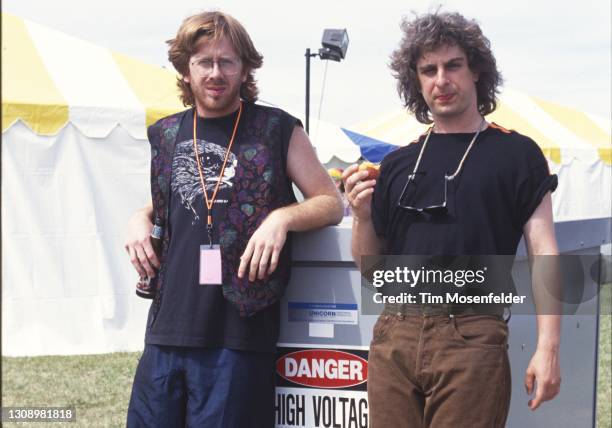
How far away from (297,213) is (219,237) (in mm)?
225

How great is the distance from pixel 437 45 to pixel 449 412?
2.93 feet

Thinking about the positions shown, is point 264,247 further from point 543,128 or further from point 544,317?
point 543,128

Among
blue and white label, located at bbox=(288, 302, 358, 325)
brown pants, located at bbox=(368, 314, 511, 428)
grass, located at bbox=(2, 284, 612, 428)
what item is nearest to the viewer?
brown pants, located at bbox=(368, 314, 511, 428)

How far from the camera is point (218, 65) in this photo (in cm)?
219

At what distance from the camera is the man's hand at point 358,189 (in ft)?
6.35

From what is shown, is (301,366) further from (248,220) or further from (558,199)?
(558,199)

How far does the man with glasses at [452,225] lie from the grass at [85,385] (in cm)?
341

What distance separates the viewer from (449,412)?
1.78m

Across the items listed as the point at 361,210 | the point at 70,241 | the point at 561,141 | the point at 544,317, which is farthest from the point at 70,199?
the point at 561,141

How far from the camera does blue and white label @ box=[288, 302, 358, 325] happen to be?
2.39 metres

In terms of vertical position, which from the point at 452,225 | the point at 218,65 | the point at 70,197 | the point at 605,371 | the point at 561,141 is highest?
the point at 561,141

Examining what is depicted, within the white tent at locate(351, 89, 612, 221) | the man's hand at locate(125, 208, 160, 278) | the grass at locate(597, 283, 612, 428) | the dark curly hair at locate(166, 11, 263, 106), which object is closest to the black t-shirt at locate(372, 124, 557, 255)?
the dark curly hair at locate(166, 11, 263, 106)

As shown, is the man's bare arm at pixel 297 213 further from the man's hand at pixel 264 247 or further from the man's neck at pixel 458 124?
the man's neck at pixel 458 124

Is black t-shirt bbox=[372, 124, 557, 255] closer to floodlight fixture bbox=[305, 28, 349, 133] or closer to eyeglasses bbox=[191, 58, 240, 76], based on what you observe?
eyeglasses bbox=[191, 58, 240, 76]
